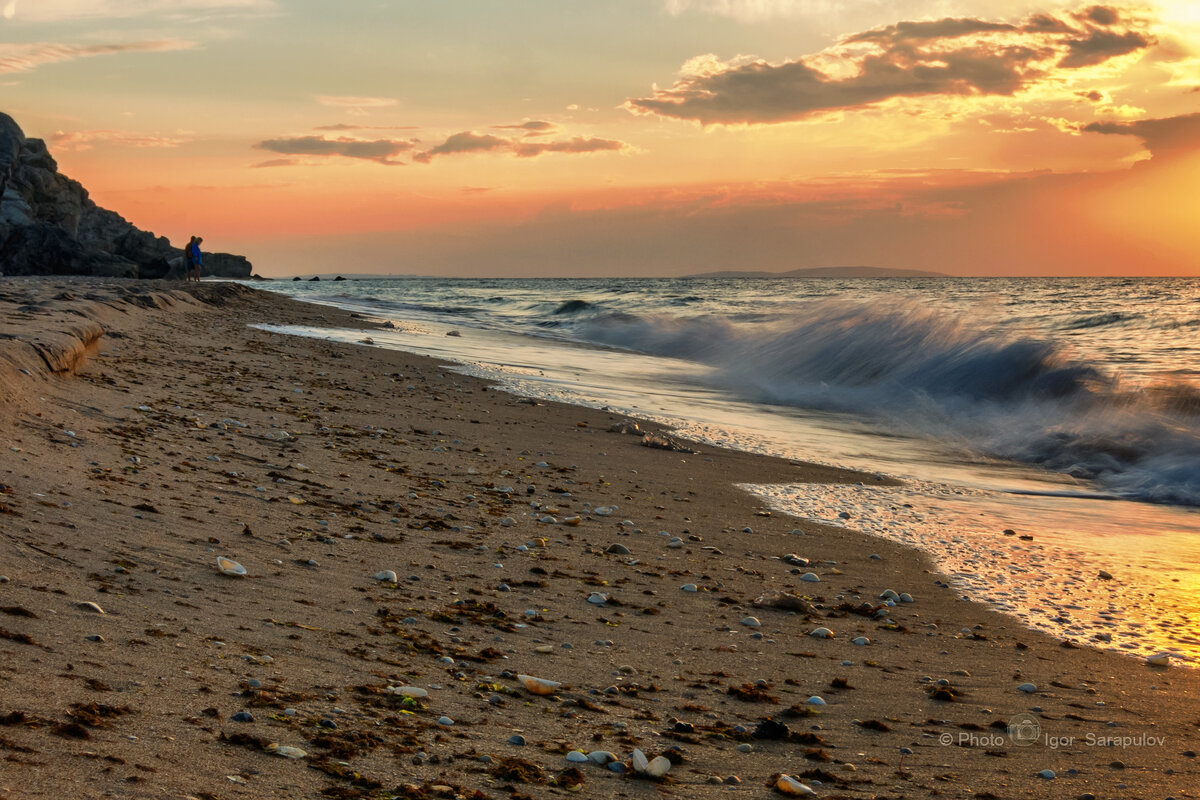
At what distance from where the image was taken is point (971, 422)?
53.3 feet

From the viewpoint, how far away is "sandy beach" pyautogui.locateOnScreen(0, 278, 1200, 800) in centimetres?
325

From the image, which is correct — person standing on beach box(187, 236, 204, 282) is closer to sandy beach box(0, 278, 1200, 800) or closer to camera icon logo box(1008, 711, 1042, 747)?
sandy beach box(0, 278, 1200, 800)

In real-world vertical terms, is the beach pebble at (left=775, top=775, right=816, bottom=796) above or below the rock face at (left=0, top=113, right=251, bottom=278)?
below

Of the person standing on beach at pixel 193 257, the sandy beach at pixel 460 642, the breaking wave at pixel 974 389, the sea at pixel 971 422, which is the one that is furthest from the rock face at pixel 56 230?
the sandy beach at pixel 460 642

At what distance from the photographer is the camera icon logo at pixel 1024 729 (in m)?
4.26

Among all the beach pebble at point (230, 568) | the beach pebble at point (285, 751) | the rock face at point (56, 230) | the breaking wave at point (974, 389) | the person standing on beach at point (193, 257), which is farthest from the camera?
the rock face at point (56, 230)

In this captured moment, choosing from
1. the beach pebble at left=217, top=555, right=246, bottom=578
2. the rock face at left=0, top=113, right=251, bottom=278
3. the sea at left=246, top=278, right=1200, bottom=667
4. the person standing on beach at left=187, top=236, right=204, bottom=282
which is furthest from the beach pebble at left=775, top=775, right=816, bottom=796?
the rock face at left=0, top=113, right=251, bottom=278

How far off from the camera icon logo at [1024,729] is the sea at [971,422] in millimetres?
1545

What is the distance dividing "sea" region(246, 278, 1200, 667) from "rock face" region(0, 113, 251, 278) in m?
24.7

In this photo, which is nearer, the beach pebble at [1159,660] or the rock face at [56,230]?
the beach pebble at [1159,660]

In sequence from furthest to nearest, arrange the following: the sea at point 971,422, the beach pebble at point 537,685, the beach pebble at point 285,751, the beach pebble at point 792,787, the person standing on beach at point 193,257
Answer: the person standing on beach at point 193,257 < the sea at point 971,422 < the beach pebble at point 537,685 < the beach pebble at point 792,787 < the beach pebble at point 285,751

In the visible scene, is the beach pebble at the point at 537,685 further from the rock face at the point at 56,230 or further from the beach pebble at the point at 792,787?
the rock face at the point at 56,230

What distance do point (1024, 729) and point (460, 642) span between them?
2807mm

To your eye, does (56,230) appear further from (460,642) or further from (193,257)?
(460,642)
